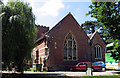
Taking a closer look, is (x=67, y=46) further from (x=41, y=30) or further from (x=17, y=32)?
(x=41, y=30)

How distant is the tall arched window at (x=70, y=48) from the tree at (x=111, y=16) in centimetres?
1516

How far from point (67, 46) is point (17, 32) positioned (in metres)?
17.1

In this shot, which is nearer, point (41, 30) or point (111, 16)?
point (111, 16)

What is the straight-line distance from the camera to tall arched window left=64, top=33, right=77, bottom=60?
29394mm

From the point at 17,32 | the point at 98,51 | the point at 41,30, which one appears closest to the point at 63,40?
the point at 98,51

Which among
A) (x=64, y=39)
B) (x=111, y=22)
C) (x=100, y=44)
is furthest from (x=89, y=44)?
(x=111, y=22)

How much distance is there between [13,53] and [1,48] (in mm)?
1109

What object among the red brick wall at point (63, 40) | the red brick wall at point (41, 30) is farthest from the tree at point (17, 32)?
the red brick wall at point (41, 30)

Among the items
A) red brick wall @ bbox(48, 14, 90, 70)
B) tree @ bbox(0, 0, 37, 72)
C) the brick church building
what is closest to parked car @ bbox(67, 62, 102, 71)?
the brick church building

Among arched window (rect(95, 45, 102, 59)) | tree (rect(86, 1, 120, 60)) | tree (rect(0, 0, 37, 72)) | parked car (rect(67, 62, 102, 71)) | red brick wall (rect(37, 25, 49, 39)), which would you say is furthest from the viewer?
red brick wall (rect(37, 25, 49, 39))

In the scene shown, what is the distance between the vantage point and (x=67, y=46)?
29672mm

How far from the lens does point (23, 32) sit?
13.8m

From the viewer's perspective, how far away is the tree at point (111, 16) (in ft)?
47.0

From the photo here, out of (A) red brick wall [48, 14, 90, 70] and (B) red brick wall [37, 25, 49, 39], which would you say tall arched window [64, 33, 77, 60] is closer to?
(A) red brick wall [48, 14, 90, 70]
